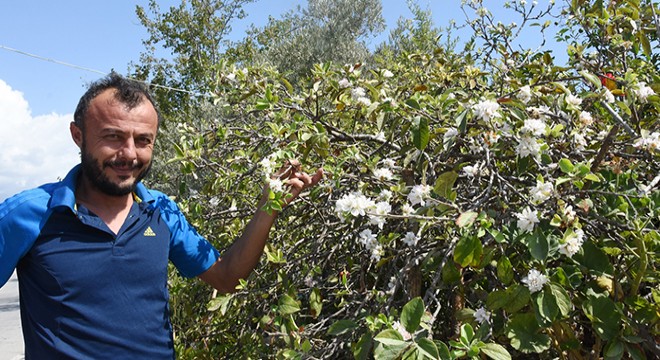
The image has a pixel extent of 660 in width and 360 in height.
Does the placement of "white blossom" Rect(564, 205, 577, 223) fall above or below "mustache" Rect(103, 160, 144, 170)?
below

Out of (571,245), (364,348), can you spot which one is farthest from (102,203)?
(571,245)

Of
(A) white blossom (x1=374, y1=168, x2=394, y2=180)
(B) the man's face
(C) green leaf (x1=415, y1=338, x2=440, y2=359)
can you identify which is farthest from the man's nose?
(C) green leaf (x1=415, y1=338, x2=440, y2=359)

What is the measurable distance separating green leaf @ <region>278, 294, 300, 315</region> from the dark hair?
826 millimetres

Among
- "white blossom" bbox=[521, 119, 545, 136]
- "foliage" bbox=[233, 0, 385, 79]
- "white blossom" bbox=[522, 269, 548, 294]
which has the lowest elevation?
"white blossom" bbox=[522, 269, 548, 294]

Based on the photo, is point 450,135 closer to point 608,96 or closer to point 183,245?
point 608,96

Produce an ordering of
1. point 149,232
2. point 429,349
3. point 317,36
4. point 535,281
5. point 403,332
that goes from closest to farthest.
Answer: point 429,349, point 403,332, point 535,281, point 149,232, point 317,36

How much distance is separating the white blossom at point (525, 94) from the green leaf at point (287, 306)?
0.98 meters

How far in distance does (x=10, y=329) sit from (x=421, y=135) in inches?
386

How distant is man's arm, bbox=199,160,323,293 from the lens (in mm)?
2033

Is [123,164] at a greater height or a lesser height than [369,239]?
greater

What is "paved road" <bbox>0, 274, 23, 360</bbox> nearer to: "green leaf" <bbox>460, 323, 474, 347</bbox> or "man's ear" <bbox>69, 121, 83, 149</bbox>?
"man's ear" <bbox>69, 121, 83, 149</bbox>

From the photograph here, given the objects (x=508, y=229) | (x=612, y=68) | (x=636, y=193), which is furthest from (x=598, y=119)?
(x=508, y=229)

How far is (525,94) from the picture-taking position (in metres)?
1.95

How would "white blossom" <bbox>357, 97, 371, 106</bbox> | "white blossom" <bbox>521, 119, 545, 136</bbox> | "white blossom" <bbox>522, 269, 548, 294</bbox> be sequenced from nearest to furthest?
"white blossom" <bbox>522, 269, 548, 294</bbox> → "white blossom" <bbox>521, 119, 545, 136</bbox> → "white blossom" <bbox>357, 97, 371, 106</bbox>
